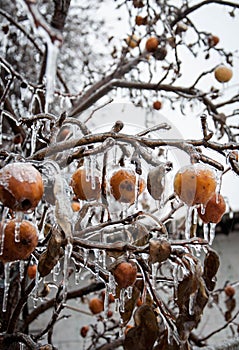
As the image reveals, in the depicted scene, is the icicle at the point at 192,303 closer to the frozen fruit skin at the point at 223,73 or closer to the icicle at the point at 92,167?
the icicle at the point at 92,167

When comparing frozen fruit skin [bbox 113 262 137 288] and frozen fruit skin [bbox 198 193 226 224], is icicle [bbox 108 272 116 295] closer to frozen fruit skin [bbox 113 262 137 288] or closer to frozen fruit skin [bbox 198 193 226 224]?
frozen fruit skin [bbox 113 262 137 288]

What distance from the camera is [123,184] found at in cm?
75

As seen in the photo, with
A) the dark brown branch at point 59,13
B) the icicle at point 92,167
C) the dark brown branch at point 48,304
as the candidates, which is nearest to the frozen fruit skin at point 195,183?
the icicle at point 92,167

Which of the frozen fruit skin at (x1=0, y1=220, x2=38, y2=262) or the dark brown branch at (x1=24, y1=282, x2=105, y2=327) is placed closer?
the frozen fruit skin at (x1=0, y1=220, x2=38, y2=262)

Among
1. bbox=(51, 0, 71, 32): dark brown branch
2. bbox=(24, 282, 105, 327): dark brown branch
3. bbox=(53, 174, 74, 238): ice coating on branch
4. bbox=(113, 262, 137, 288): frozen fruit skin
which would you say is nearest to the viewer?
bbox=(53, 174, 74, 238): ice coating on branch

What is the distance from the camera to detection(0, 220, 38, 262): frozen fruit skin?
25.7 inches

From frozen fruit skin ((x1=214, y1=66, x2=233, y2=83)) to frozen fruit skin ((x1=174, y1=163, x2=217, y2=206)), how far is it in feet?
4.47

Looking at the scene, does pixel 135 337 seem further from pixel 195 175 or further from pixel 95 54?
pixel 95 54

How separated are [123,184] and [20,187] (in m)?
0.19

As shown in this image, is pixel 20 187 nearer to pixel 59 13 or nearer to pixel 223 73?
pixel 59 13

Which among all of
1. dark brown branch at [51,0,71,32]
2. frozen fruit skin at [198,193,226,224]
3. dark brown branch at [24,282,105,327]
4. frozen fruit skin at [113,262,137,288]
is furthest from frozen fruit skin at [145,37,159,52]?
frozen fruit skin at [113,262,137,288]

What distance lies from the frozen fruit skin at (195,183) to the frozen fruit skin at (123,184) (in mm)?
65

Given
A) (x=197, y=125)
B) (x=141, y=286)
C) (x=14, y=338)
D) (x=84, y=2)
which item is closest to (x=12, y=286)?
(x=14, y=338)

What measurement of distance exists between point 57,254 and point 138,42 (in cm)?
161
